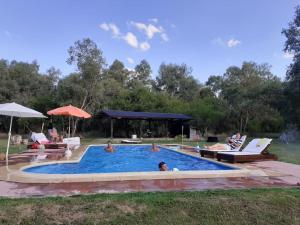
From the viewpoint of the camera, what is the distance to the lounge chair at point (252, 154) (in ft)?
33.7

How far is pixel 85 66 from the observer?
1129 inches

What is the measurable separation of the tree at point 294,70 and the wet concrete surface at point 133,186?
65.1ft

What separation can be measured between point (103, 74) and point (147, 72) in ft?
96.6

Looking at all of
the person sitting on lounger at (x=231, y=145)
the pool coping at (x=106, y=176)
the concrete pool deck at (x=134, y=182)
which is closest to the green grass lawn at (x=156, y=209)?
the concrete pool deck at (x=134, y=182)

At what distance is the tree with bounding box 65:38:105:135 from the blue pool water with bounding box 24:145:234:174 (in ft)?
42.0

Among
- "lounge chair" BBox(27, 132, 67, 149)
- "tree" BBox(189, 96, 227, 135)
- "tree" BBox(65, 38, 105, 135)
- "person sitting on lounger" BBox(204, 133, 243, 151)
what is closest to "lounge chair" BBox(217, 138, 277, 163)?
"person sitting on lounger" BBox(204, 133, 243, 151)

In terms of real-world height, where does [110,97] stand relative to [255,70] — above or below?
below

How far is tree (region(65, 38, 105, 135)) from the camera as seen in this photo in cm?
2875

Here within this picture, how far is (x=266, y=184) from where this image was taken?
21.2 feet

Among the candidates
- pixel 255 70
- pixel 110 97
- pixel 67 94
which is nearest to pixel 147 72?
pixel 255 70

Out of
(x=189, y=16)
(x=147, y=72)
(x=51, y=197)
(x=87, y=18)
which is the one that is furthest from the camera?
(x=147, y=72)

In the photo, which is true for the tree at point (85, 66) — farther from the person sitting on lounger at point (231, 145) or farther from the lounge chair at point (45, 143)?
the person sitting on lounger at point (231, 145)

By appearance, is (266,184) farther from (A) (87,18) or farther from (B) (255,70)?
(B) (255,70)

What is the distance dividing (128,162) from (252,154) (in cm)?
525
